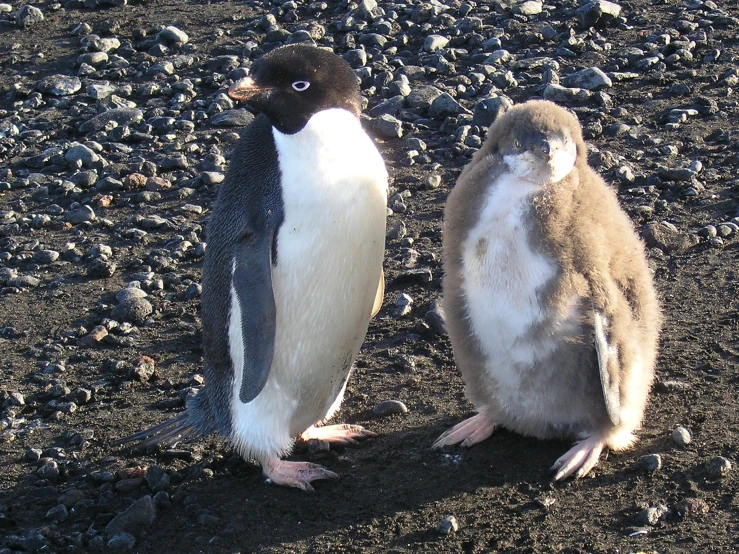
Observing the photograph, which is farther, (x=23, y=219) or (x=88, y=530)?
(x=23, y=219)

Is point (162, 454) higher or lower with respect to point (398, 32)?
lower

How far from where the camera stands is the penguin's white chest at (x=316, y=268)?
3461mm

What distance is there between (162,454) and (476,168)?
5.01 ft

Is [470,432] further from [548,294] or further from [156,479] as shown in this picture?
[156,479]

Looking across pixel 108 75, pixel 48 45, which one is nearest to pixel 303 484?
pixel 108 75

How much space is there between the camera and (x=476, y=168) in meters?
3.39

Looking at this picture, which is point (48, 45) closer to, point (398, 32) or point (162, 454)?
point (398, 32)

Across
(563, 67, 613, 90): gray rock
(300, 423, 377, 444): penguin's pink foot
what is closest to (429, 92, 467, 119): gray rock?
(563, 67, 613, 90): gray rock

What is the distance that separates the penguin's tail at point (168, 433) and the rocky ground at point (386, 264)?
5cm

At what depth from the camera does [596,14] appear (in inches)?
276

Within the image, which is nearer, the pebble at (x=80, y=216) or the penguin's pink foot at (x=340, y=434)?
the penguin's pink foot at (x=340, y=434)

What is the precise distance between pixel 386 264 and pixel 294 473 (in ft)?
5.14

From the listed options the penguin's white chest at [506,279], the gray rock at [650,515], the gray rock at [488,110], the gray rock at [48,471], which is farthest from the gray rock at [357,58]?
the gray rock at [650,515]

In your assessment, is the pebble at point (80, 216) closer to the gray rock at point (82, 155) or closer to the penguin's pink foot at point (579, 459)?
the gray rock at point (82, 155)
